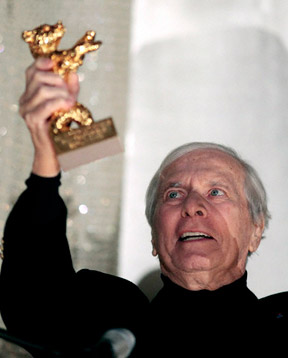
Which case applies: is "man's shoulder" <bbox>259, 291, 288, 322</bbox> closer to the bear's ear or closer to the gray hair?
the gray hair

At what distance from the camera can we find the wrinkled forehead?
1.14 meters

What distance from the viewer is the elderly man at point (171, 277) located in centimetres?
100

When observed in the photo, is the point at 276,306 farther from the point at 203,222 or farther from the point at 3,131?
the point at 3,131

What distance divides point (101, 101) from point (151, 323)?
610mm

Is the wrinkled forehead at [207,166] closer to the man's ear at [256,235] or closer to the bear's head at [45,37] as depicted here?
the man's ear at [256,235]

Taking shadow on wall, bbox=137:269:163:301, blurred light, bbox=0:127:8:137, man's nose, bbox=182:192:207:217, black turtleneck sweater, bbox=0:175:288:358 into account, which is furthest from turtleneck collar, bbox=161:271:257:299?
blurred light, bbox=0:127:8:137

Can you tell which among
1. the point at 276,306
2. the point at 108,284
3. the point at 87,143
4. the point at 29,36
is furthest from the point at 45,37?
the point at 276,306

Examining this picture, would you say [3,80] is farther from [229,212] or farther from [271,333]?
[271,333]

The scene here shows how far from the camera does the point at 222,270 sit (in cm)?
108

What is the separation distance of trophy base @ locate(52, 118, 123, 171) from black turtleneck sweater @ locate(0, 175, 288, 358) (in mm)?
111

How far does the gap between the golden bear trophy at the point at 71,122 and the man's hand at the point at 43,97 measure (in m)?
0.01

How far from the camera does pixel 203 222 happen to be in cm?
107

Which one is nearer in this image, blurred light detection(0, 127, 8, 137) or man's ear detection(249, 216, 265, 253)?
man's ear detection(249, 216, 265, 253)

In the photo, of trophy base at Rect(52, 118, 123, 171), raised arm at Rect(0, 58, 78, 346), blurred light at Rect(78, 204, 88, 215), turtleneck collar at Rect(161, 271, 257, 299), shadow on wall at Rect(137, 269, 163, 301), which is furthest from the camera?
blurred light at Rect(78, 204, 88, 215)
